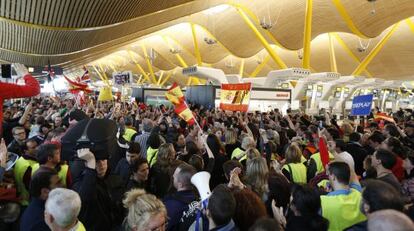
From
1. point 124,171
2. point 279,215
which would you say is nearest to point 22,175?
point 124,171

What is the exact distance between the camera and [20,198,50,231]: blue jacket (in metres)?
2.77

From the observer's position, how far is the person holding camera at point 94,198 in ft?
9.78

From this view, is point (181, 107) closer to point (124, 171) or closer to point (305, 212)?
point (124, 171)

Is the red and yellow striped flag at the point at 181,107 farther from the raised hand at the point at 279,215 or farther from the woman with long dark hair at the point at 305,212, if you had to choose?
the woman with long dark hair at the point at 305,212

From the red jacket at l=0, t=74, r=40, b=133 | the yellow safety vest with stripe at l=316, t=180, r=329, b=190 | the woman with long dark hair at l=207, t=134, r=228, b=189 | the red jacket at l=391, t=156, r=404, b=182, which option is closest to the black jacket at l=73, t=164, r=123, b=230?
the red jacket at l=0, t=74, r=40, b=133

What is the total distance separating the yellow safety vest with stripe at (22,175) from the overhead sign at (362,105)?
8.08m

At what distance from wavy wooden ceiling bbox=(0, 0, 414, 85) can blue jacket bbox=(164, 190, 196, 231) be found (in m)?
11.0

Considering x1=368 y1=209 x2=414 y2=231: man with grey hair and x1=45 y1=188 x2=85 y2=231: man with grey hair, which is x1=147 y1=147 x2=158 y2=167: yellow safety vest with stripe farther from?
x1=368 y1=209 x2=414 y2=231: man with grey hair

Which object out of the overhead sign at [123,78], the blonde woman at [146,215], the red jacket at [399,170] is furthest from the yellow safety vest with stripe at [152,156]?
the overhead sign at [123,78]

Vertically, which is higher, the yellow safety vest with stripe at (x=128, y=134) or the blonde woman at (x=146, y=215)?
the blonde woman at (x=146, y=215)

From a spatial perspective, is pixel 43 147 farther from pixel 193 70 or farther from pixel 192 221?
pixel 193 70

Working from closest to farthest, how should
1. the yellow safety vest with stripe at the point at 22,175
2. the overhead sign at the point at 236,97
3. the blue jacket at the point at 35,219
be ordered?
the blue jacket at the point at 35,219, the yellow safety vest with stripe at the point at 22,175, the overhead sign at the point at 236,97

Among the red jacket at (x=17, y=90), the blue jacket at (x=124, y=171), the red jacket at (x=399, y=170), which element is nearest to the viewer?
the red jacket at (x=17, y=90)

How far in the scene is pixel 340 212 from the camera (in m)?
3.10
